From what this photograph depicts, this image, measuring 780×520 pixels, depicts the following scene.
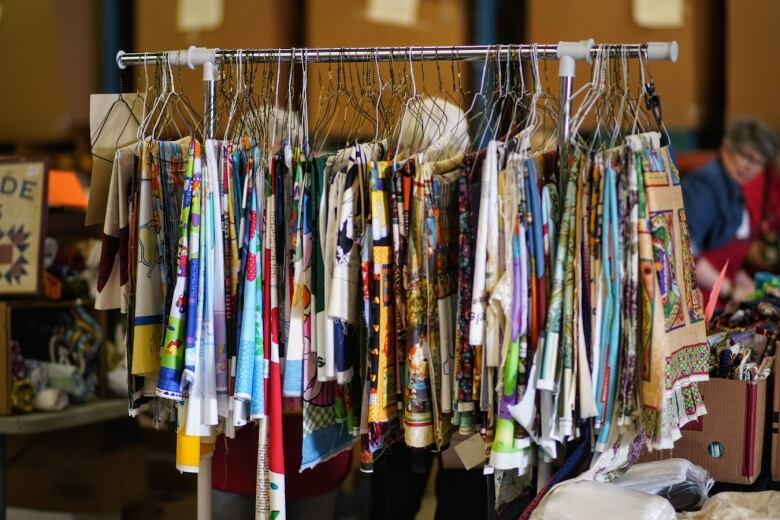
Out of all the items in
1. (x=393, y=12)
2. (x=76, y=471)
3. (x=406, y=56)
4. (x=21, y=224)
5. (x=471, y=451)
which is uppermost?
(x=393, y=12)

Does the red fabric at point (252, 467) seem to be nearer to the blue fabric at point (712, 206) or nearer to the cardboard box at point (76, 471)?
the cardboard box at point (76, 471)

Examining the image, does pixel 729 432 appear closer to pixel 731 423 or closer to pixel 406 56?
pixel 731 423

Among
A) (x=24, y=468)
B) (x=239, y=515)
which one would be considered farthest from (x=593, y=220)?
(x=24, y=468)

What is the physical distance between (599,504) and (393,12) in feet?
8.59

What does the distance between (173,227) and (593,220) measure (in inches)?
35.9

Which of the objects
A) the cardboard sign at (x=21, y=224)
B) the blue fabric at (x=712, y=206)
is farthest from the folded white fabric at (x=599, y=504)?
the blue fabric at (x=712, y=206)

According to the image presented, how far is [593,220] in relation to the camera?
69.0 inches

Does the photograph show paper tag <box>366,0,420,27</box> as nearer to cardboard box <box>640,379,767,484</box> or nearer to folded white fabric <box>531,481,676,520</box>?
cardboard box <box>640,379,767,484</box>

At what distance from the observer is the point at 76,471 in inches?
157

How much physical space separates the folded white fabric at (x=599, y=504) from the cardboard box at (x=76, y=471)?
92.0 inches

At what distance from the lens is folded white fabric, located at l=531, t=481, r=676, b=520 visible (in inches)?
71.3

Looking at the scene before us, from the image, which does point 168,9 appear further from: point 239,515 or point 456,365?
point 456,365

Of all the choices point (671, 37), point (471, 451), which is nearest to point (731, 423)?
point (471, 451)

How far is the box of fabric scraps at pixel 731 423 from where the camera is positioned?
205cm
